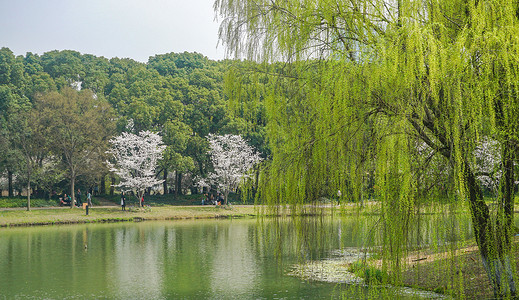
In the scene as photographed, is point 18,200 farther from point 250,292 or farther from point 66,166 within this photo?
point 250,292

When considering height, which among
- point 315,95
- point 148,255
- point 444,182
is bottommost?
point 148,255

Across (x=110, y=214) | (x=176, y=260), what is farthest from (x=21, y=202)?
(x=176, y=260)

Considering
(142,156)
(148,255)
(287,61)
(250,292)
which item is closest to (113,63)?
(142,156)

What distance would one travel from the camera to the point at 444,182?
210 inches

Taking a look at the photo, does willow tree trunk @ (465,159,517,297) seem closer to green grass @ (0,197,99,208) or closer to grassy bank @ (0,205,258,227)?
grassy bank @ (0,205,258,227)

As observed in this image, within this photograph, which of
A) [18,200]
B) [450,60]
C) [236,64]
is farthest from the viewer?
[18,200]

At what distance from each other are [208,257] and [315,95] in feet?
36.9

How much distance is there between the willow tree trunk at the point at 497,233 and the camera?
5.01 m

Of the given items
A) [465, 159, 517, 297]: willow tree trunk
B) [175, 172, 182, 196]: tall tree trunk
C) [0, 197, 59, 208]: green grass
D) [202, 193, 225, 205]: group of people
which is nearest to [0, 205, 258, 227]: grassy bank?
[202, 193, 225, 205]: group of people

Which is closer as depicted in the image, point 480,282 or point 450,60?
point 450,60

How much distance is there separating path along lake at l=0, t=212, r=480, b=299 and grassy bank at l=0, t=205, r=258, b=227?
8.67 ft

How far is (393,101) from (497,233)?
182cm

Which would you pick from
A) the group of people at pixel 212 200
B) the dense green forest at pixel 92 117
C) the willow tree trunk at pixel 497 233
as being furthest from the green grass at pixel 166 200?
the willow tree trunk at pixel 497 233

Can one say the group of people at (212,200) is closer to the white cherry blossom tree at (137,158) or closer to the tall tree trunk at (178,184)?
the tall tree trunk at (178,184)
